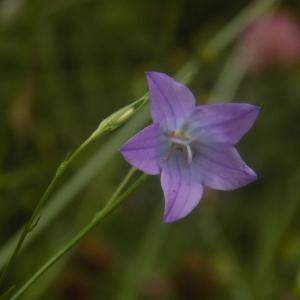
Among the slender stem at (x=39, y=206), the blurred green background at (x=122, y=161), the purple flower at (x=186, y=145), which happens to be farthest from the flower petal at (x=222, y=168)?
the blurred green background at (x=122, y=161)

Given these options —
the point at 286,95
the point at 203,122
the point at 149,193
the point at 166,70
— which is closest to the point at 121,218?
the point at 149,193

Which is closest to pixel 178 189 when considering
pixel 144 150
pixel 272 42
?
pixel 144 150

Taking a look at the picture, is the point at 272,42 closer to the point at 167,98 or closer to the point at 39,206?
the point at 167,98

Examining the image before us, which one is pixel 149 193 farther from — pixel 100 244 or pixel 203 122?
pixel 203 122

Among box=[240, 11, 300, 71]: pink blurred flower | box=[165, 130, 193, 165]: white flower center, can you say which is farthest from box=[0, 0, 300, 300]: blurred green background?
box=[165, 130, 193, 165]: white flower center

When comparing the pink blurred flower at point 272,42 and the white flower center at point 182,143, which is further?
the pink blurred flower at point 272,42

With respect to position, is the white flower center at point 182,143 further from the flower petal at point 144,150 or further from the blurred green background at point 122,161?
the blurred green background at point 122,161

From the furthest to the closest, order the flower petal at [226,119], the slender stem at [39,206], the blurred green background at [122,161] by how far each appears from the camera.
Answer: the blurred green background at [122,161]
the flower petal at [226,119]
the slender stem at [39,206]
